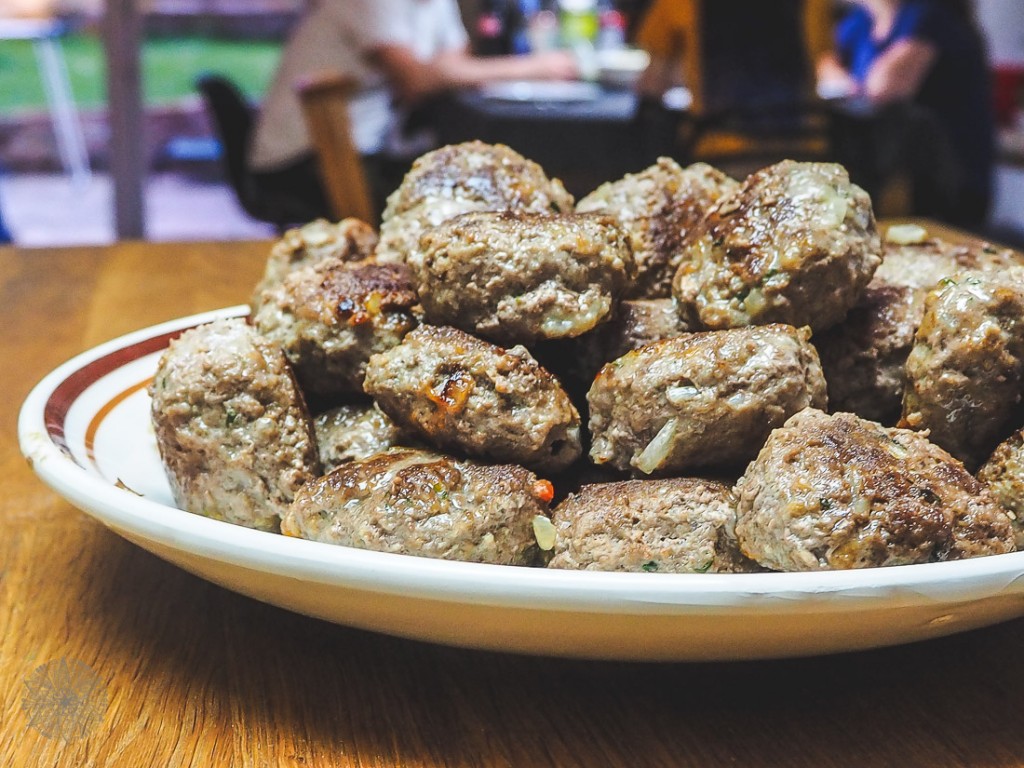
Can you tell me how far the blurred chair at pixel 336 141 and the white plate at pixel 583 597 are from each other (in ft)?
8.52

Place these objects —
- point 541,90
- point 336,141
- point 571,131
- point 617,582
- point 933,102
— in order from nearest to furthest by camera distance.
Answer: point 617,582
point 336,141
point 571,131
point 933,102
point 541,90

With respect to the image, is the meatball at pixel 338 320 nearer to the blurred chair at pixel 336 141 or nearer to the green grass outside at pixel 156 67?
the blurred chair at pixel 336 141

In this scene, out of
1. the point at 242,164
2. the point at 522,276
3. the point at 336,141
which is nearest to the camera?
the point at 522,276

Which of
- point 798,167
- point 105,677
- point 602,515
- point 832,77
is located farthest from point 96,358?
point 832,77

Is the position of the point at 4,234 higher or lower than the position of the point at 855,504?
lower

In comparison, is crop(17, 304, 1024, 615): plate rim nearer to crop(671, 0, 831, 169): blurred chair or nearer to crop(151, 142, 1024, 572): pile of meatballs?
crop(151, 142, 1024, 572): pile of meatballs

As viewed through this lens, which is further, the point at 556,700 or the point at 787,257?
the point at 787,257

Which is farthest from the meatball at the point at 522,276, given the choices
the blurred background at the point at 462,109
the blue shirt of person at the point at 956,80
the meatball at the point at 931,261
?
the blue shirt of person at the point at 956,80

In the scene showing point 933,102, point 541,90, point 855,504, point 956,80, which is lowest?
point 541,90

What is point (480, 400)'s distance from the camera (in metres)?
0.92

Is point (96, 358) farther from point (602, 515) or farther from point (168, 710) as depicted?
point (602, 515)

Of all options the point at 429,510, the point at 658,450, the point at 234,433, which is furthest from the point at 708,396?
the point at 234,433
